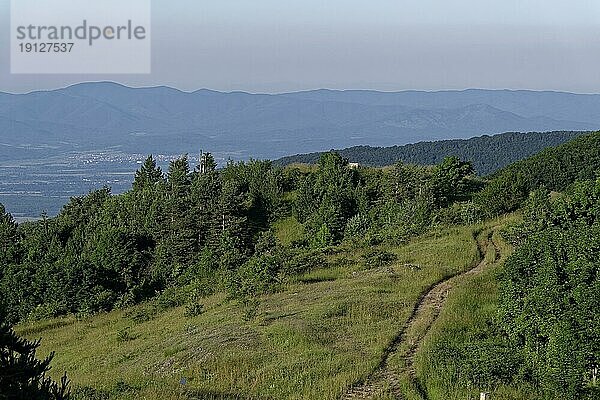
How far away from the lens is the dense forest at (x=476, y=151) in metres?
147

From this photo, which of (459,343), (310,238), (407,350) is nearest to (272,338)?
(407,350)

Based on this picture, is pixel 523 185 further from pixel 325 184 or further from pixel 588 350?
pixel 588 350

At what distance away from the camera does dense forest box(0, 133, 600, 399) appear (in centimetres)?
1462

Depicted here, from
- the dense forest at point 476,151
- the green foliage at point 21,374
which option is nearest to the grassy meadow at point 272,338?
the green foliage at point 21,374

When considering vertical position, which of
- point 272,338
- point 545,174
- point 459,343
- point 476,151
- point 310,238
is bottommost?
point 310,238

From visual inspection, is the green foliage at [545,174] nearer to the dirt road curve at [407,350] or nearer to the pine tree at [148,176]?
the dirt road curve at [407,350]

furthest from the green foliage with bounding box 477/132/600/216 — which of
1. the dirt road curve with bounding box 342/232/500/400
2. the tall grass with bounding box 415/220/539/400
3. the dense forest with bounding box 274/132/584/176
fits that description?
the dense forest with bounding box 274/132/584/176

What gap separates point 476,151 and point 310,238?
4615 inches

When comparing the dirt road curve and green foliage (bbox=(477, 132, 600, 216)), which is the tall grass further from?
green foliage (bbox=(477, 132, 600, 216))

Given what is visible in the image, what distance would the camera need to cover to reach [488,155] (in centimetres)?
15500

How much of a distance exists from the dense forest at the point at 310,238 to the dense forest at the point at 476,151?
85881mm

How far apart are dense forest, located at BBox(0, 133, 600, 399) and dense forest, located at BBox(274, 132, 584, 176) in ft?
282

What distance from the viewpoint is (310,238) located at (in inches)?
1892

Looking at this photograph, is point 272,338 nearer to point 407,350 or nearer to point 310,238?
point 407,350
